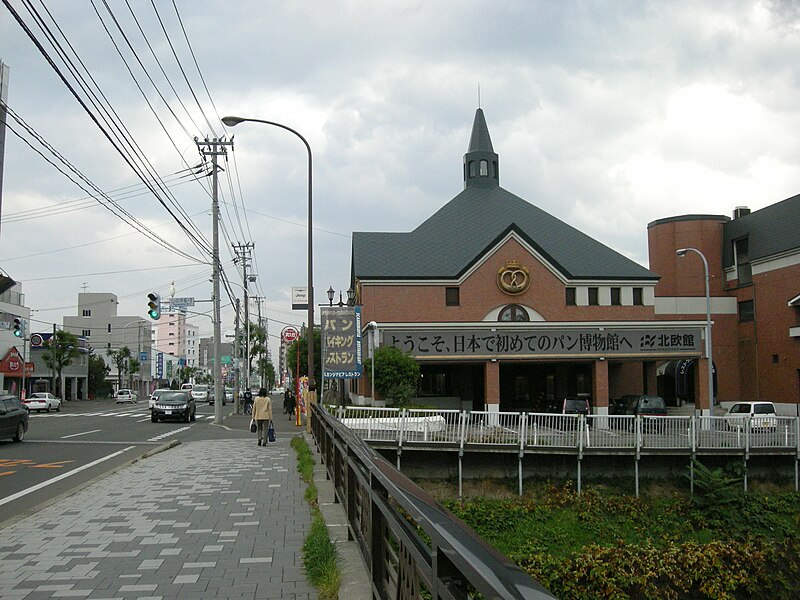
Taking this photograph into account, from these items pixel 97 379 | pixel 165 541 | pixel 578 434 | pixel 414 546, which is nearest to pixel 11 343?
pixel 97 379

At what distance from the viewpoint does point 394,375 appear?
34.6 m

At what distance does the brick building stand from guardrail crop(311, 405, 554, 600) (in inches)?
1210

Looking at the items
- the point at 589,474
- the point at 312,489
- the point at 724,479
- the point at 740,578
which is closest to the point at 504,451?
the point at 589,474

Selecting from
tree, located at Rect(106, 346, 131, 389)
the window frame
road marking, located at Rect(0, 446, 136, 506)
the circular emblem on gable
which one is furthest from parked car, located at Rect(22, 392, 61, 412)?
tree, located at Rect(106, 346, 131, 389)

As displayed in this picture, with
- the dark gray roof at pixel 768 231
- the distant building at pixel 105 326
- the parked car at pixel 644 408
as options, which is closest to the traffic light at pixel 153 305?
the parked car at pixel 644 408

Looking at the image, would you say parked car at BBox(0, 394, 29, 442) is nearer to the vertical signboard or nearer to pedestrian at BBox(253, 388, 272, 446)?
pedestrian at BBox(253, 388, 272, 446)

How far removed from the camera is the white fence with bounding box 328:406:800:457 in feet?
82.4

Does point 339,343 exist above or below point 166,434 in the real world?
above

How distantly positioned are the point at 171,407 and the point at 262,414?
1763cm

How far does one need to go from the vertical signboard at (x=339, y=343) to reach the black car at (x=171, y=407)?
15.8 metres

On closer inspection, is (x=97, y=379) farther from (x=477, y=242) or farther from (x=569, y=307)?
(x=569, y=307)

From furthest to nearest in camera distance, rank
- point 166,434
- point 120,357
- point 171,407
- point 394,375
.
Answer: point 120,357 → point 171,407 → point 394,375 → point 166,434

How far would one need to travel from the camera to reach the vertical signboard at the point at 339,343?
23922 millimetres

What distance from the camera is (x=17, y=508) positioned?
11.1 meters
